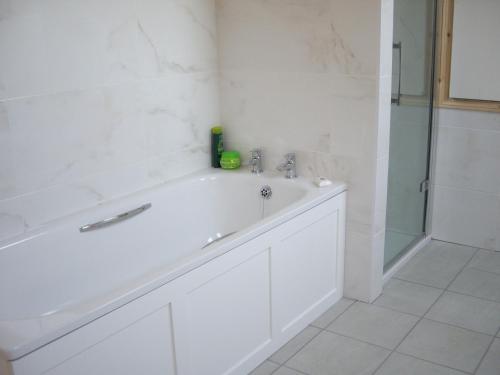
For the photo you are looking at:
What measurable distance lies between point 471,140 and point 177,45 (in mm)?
1718

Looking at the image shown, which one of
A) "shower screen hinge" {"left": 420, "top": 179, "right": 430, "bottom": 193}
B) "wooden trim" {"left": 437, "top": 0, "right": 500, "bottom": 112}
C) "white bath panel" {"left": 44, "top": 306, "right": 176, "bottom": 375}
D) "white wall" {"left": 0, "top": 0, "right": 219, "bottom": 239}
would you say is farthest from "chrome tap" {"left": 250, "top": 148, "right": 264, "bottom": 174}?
"white bath panel" {"left": 44, "top": 306, "right": 176, "bottom": 375}

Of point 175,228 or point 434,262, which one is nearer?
point 175,228

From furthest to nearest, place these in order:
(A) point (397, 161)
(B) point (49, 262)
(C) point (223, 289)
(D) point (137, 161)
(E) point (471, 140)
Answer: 1. (E) point (471, 140)
2. (A) point (397, 161)
3. (D) point (137, 161)
4. (B) point (49, 262)
5. (C) point (223, 289)

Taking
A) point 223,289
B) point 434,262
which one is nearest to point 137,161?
point 223,289

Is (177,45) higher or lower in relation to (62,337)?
higher

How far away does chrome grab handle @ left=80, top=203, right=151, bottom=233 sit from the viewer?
8.36ft

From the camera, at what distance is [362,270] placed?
2.98 metres

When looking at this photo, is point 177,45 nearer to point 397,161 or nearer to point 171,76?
point 171,76

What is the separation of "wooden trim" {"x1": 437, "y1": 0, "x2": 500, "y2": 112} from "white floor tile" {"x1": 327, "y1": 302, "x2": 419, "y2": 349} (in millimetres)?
1249

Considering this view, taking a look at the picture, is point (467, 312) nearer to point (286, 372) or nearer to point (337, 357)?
point (337, 357)

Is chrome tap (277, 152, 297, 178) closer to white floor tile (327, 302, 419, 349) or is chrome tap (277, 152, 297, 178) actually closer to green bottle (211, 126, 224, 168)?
green bottle (211, 126, 224, 168)

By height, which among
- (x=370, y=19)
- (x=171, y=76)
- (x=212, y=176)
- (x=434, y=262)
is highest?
(x=370, y=19)

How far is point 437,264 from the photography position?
340 cm

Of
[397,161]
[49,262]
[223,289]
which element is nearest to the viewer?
[223,289]
